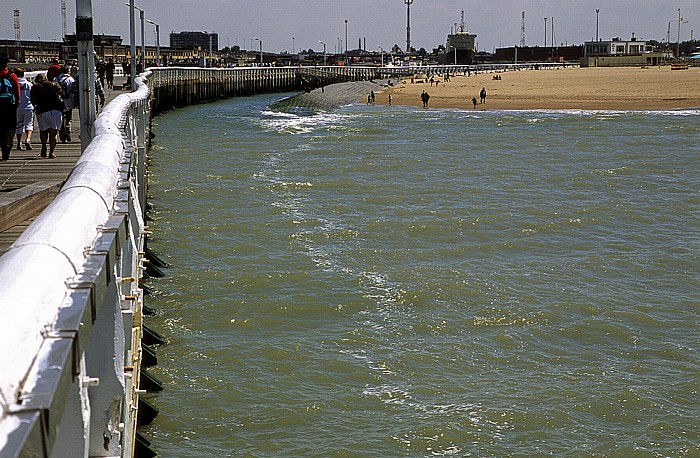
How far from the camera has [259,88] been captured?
292ft

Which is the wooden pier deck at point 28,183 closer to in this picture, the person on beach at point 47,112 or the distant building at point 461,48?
the person on beach at point 47,112

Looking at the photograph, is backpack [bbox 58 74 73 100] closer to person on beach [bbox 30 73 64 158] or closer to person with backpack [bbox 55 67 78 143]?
person with backpack [bbox 55 67 78 143]

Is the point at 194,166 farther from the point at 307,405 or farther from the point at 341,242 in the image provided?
the point at 307,405

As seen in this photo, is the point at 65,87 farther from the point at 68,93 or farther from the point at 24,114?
the point at 24,114

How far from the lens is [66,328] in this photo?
6.01 ft

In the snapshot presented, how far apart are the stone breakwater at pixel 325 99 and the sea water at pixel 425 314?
3547 cm

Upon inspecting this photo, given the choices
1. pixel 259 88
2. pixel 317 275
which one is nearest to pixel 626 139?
pixel 317 275

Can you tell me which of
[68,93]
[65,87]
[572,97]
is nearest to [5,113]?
[68,93]

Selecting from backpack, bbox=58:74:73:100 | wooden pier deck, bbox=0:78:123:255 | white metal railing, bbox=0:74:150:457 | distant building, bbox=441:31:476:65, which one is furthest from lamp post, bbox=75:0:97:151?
distant building, bbox=441:31:476:65

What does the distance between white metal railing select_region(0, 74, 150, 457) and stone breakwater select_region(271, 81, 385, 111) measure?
54247 millimetres

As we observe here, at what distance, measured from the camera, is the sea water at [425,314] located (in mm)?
8086

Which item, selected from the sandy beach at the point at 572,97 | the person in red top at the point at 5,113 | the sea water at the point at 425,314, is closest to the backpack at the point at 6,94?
the person in red top at the point at 5,113

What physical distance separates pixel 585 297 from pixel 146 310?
5.28 m

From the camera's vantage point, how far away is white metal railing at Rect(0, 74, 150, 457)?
1499 millimetres
